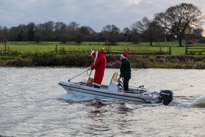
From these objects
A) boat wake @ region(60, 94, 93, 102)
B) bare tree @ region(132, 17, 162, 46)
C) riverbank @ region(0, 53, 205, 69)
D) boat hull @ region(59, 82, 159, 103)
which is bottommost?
boat wake @ region(60, 94, 93, 102)

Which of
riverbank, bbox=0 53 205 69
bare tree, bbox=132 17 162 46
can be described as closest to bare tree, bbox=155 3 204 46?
bare tree, bbox=132 17 162 46

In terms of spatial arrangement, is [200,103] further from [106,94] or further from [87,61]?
[87,61]

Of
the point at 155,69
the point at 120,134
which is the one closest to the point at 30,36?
the point at 155,69

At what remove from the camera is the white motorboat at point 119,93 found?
15383 millimetres

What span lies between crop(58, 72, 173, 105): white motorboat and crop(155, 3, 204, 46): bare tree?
49.6 meters

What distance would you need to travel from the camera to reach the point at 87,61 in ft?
113

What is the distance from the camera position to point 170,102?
50.9ft

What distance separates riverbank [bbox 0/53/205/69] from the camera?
109 ft

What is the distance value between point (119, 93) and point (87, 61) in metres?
18.5

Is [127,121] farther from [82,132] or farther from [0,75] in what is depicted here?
[0,75]

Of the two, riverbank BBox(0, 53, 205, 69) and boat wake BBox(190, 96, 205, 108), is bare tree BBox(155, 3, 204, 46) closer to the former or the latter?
riverbank BBox(0, 53, 205, 69)

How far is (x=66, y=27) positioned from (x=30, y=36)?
71.2ft

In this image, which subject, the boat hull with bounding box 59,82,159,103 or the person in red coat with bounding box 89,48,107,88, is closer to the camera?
the boat hull with bounding box 59,82,159,103

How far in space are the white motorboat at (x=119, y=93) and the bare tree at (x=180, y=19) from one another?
49.6 m
